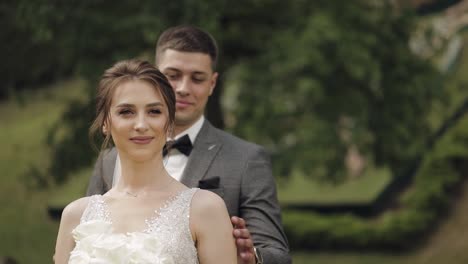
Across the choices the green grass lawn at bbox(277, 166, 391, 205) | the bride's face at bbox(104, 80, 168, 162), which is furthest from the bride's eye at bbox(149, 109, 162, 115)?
the green grass lawn at bbox(277, 166, 391, 205)

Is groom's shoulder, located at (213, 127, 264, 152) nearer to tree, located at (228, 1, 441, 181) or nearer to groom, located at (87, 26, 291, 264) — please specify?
groom, located at (87, 26, 291, 264)

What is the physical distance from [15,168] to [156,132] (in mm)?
13005

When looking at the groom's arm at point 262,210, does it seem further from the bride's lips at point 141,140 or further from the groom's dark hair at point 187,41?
the bride's lips at point 141,140

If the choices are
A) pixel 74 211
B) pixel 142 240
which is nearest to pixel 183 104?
pixel 74 211

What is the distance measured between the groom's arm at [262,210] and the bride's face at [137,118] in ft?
2.82

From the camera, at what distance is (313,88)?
10391 millimetres

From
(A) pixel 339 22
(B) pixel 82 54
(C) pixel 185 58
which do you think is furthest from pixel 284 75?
(C) pixel 185 58

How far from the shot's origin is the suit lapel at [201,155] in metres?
4.09

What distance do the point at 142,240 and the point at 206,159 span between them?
1232 millimetres

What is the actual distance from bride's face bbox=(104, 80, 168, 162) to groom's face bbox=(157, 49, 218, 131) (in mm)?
1138

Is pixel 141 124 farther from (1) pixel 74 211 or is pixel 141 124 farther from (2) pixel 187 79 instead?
(2) pixel 187 79

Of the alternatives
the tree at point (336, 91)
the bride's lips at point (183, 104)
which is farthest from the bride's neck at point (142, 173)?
the tree at point (336, 91)

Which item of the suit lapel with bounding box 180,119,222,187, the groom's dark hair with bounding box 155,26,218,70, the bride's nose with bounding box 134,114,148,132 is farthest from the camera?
the groom's dark hair with bounding box 155,26,218,70

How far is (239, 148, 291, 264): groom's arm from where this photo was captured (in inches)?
152
